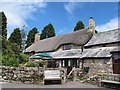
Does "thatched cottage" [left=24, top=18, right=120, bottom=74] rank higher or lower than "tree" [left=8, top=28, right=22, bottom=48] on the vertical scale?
lower

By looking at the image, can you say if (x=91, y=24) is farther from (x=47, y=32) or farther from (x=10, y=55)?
(x=47, y=32)

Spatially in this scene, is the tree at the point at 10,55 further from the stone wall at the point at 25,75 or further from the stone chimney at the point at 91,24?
the stone chimney at the point at 91,24

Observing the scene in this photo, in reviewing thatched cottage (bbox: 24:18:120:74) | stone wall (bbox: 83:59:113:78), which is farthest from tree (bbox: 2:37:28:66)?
stone wall (bbox: 83:59:113:78)

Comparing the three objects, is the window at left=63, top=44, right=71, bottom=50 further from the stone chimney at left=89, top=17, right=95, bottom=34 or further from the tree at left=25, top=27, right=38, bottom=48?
the tree at left=25, top=27, right=38, bottom=48

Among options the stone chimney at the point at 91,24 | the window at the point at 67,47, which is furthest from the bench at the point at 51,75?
the stone chimney at the point at 91,24

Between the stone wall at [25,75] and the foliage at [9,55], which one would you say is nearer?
the stone wall at [25,75]

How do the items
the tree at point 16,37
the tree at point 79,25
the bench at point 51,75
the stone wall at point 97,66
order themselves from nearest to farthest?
the bench at point 51,75 → the stone wall at point 97,66 → the tree at point 79,25 → the tree at point 16,37

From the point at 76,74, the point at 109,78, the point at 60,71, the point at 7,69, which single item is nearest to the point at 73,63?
the point at 76,74

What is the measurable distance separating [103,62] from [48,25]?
2872cm

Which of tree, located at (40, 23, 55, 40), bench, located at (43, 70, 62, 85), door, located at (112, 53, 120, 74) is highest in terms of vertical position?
tree, located at (40, 23, 55, 40)

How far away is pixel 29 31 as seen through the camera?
126ft

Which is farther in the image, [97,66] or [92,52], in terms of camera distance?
[92,52]

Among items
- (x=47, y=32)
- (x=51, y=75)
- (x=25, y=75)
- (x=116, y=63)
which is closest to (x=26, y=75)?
(x=25, y=75)

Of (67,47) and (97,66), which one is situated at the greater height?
(67,47)
